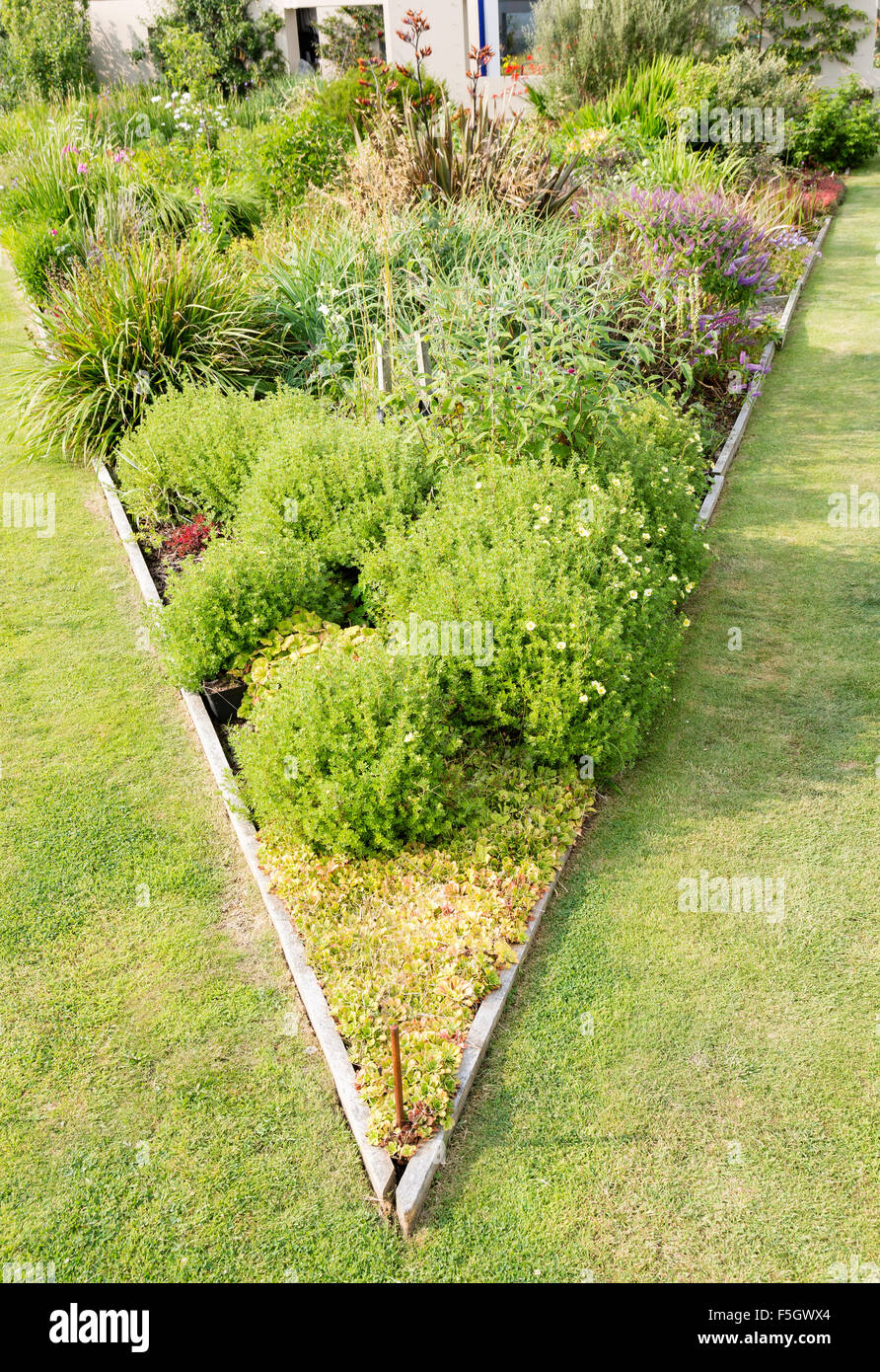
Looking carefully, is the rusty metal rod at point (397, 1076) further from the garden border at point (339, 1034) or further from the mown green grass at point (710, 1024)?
the mown green grass at point (710, 1024)

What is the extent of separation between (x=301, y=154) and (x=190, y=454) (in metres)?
5.72

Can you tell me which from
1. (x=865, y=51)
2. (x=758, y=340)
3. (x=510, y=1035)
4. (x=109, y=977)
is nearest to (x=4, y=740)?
(x=109, y=977)

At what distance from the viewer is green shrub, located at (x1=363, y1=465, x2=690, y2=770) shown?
423 centimetres

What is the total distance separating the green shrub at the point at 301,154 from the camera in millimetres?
10195

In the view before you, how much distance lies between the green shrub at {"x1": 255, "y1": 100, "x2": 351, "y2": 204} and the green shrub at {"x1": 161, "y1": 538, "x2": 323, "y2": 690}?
6.68m

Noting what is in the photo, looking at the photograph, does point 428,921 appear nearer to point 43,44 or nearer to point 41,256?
point 41,256

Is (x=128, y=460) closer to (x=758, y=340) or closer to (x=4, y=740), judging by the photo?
(x=4, y=740)

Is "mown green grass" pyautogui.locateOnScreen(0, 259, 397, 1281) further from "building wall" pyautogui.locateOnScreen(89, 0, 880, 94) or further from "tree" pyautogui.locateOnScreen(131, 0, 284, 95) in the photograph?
"tree" pyautogui.locateOnScreen(131, 0, 284, 95)

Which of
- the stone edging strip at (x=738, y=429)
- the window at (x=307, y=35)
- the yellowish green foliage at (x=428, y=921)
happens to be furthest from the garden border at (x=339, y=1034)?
the window at (x=307, y=35)

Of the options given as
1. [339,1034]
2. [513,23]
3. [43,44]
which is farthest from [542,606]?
[43,44]

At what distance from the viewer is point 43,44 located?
2252cm

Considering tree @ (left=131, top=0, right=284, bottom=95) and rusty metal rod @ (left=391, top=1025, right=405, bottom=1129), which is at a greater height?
tree @ (left=131, top=0, right=284, bottom=95)

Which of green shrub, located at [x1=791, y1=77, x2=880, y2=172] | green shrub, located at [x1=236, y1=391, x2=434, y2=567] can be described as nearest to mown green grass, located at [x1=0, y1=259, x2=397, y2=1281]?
green shrub, located at [x1=236, y1=391, x2=434, y2=567]

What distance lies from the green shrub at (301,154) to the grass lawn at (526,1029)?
6844 mm
